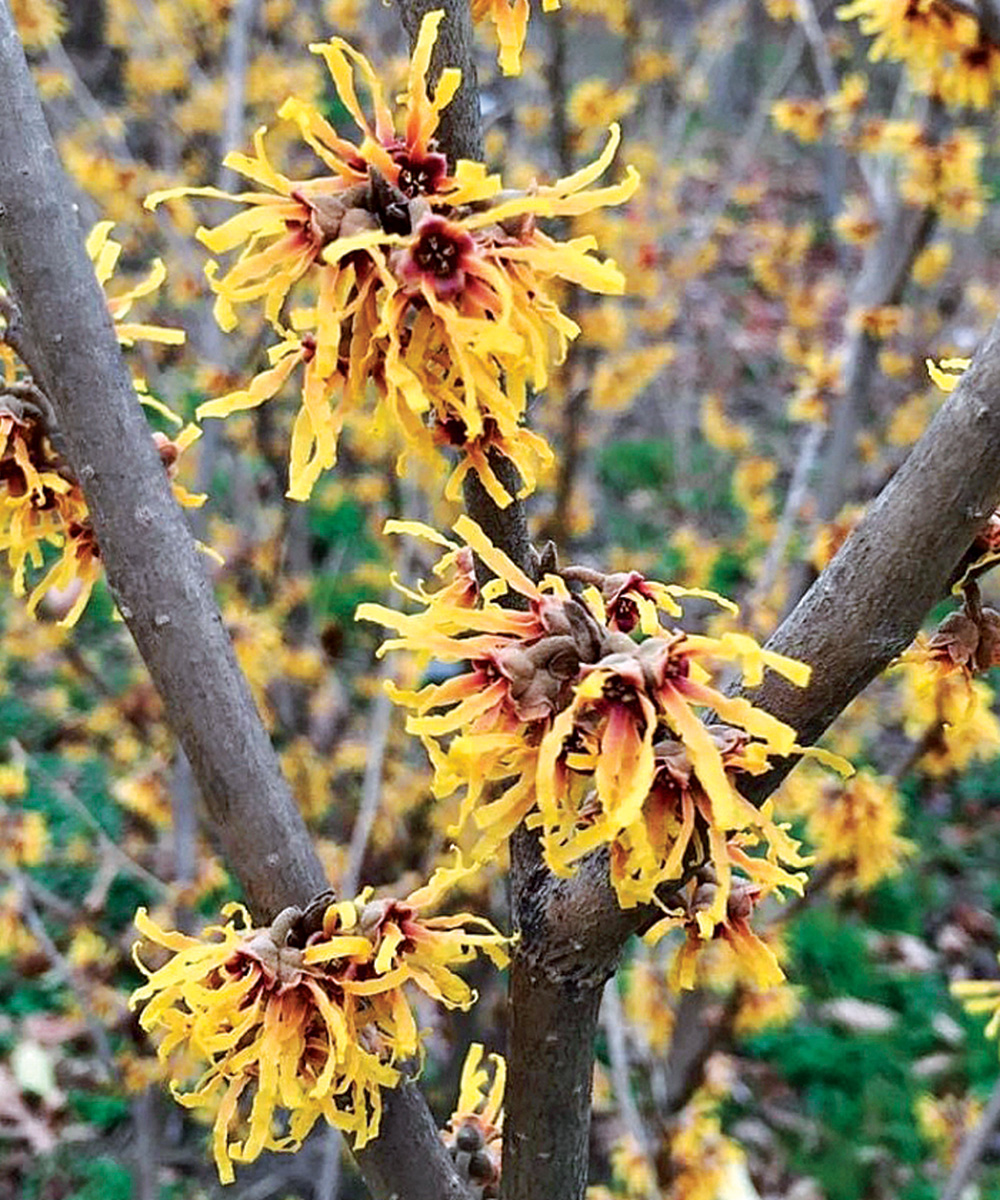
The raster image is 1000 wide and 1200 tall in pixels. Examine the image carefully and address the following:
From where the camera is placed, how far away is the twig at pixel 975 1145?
1.64 metres

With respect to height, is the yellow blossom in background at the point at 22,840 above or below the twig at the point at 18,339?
below

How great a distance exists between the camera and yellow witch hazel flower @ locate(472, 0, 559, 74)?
878mm

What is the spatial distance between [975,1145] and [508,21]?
1504 mm

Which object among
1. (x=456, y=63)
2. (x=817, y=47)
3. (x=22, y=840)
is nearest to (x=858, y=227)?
(x=817, y=47)

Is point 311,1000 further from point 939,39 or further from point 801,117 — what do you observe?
point 801,117

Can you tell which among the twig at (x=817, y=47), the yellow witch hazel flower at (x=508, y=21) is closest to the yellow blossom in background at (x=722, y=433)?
the twig at (x=817, y=47)

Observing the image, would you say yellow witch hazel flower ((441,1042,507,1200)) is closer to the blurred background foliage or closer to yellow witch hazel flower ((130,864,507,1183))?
yellow witch hazel flower ((130,864,507,1183))

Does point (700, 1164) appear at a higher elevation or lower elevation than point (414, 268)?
lower

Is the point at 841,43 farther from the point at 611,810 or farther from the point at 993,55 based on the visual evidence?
the point at 611,810

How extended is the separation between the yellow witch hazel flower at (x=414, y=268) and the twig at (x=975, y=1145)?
1219 mm

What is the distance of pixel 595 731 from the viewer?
0.78 meters

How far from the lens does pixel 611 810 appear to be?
29.2 inches

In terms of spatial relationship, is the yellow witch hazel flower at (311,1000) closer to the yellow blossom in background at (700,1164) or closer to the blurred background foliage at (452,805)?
the blurred background foliage at (452,805)

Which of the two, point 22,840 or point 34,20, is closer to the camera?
point 34,20
